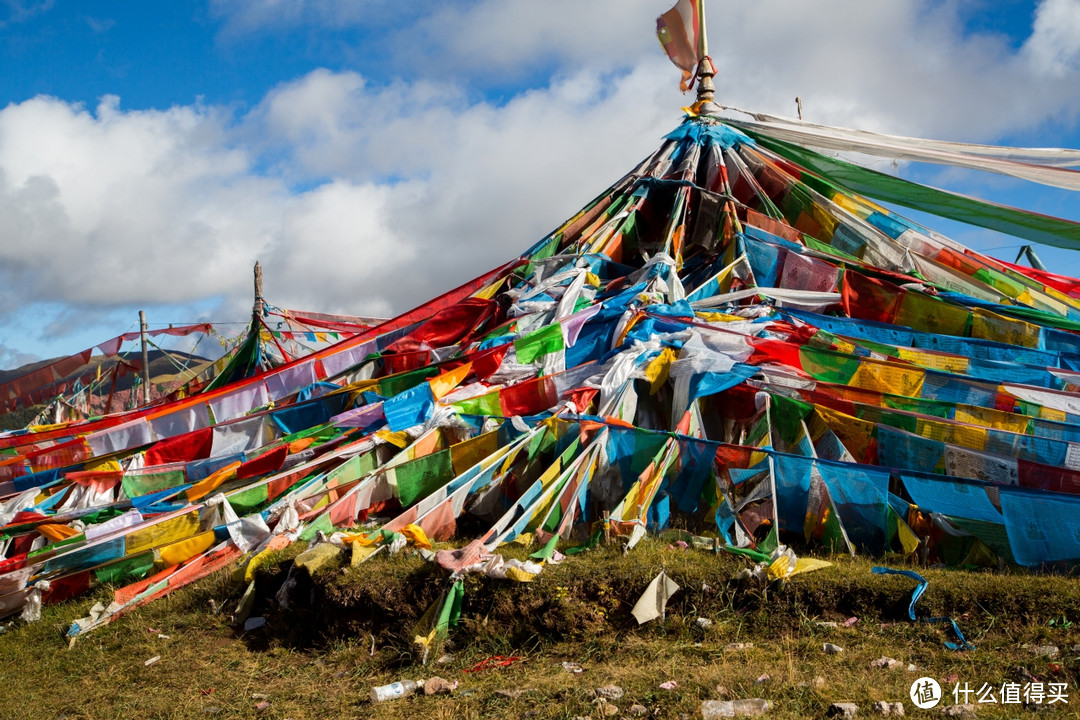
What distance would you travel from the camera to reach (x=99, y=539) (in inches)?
318

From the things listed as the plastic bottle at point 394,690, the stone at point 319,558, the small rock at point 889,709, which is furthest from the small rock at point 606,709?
the stone at point 319,558

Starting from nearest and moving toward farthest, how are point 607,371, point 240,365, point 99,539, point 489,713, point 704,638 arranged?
1. point 489,713
2. point 704,638
3. point 99,539
4. point 607,371
5. point 240,365

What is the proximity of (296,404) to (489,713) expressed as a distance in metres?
5.84

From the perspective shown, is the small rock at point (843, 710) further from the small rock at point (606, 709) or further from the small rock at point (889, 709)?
the small rock at point (606, 709)

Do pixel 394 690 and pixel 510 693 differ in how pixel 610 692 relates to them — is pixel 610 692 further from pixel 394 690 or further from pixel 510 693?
pixel 394 690

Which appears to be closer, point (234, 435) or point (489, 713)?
point (489, 713)

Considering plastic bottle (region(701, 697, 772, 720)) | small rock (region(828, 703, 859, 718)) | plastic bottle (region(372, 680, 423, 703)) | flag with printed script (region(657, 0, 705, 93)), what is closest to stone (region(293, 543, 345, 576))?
plastic bottle (region(372, 680, 423, 703))

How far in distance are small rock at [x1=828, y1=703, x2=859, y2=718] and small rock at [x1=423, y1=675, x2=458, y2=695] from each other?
2208 mm

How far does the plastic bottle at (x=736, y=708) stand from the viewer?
4.98m

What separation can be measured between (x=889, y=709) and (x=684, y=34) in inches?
518

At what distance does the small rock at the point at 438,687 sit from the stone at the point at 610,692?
3.13 ft

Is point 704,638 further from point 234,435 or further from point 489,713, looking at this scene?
point 234,435

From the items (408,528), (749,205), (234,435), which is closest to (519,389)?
(408,528)

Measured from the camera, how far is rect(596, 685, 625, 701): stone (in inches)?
209
